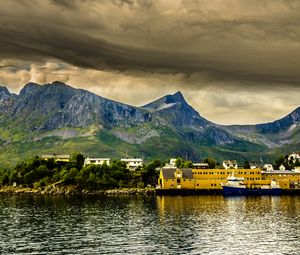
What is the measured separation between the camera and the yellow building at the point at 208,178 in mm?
183500

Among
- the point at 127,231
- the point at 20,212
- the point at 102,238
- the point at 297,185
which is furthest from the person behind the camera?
the point at 297,185

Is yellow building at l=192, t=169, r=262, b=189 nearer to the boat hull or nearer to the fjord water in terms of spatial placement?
the boat hull

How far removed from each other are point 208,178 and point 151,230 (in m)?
111

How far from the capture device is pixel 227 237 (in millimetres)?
76000

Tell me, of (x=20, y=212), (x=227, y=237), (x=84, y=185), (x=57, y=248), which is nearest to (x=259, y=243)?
(x=227, y=237)

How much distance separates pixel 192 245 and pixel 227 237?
9.68 meters

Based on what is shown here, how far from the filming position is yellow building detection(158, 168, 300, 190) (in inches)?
7224

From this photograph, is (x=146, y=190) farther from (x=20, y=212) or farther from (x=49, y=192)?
(x=20, y=212)

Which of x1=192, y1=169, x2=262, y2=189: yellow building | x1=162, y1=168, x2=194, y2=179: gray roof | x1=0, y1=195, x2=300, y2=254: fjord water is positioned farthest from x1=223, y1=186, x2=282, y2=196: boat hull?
x1=0, y1=195, x2=300, y2=254: fjord water

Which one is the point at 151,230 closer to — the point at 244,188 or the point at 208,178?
the point at 244,188

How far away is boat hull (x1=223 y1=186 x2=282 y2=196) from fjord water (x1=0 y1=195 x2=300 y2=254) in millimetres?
51794

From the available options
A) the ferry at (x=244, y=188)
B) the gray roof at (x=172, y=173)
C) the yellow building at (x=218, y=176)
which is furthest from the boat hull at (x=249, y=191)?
the gray roof at (x=172, y=173)

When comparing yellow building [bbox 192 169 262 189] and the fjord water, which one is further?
yellow building [bbox 192 169 262 189]

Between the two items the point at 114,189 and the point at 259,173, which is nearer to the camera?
the point at 114,189
